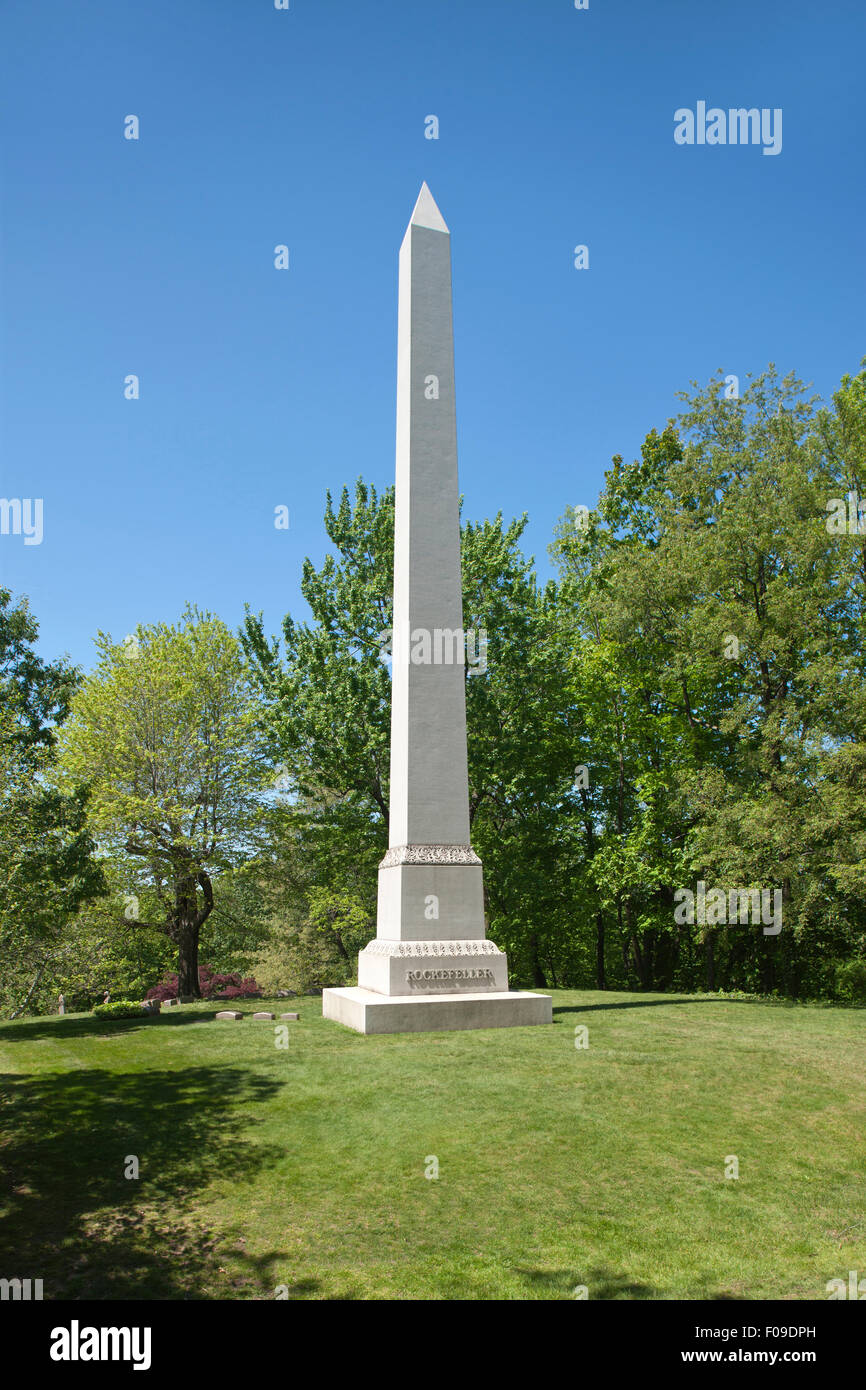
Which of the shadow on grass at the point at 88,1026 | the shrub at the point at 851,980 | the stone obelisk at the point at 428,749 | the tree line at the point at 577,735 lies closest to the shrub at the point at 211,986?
the tree line at the point at 577,735

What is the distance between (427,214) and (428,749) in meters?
10.9

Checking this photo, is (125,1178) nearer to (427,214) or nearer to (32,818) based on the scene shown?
(32,818)

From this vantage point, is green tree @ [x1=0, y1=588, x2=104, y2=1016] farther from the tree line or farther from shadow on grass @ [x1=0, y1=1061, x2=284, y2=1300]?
shadow on grass @ [x1=0, y1=1061, x2=284, y2=1300]

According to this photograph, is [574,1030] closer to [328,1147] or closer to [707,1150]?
[707,1150]

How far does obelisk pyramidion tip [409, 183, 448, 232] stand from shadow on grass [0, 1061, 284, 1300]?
15.6 m

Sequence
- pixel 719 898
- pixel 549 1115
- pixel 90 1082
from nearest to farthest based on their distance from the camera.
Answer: pixel 549 1115, pixel 90 1082, pixel 719 898

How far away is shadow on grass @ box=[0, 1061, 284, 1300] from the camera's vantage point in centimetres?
538

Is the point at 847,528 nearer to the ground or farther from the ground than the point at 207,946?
farther from the ground

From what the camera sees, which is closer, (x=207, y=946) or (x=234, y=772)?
(x=234, y=772)

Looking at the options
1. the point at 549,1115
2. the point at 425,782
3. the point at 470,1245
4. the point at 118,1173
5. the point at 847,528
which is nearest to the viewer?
the point at 470,1245

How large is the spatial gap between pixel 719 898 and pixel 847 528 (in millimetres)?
11869

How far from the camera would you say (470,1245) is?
5.89 meters

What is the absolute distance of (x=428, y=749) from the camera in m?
15.0

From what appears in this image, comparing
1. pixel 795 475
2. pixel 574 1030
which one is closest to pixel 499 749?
pixel 795 475
